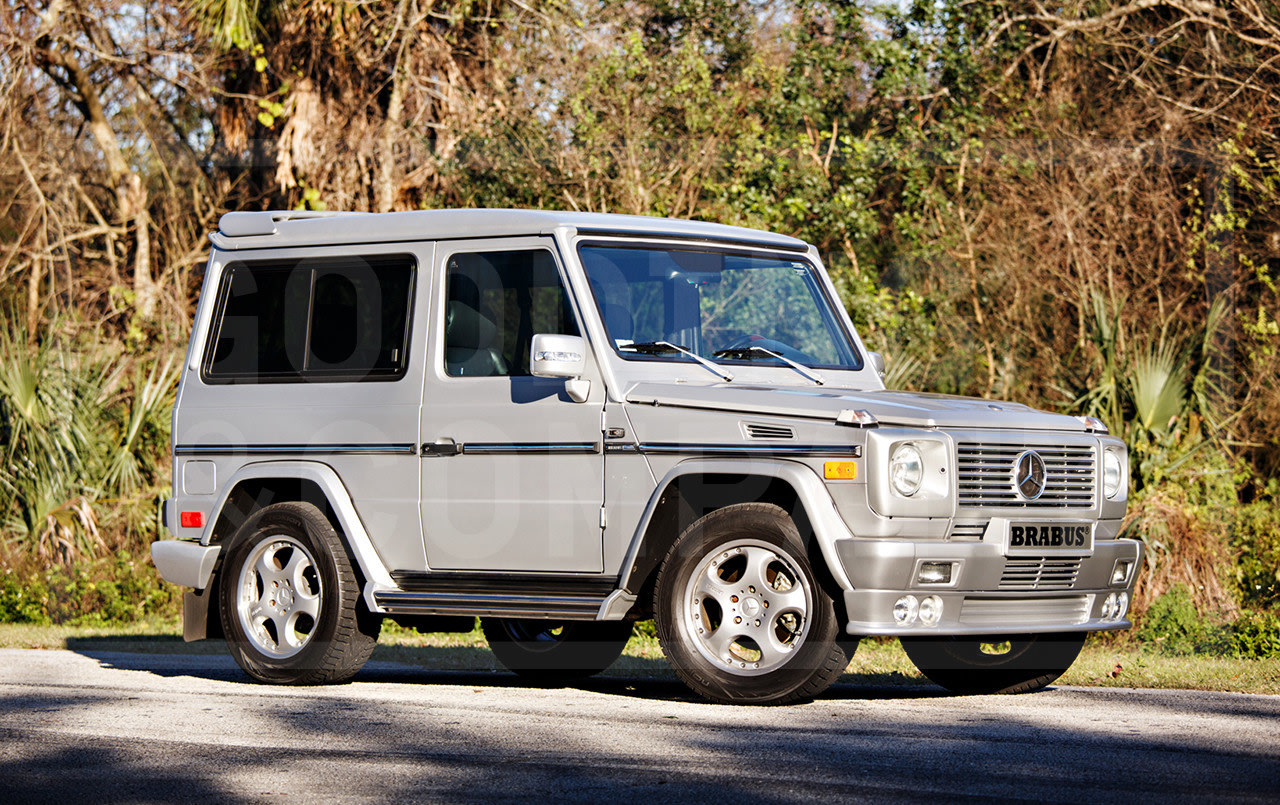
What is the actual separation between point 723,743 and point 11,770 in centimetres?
253

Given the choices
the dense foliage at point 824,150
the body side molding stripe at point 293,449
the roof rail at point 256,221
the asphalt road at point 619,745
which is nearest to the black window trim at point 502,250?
the body side molding stripe at point 293,449

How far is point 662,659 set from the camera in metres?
10.6

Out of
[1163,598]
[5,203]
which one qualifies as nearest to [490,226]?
[1163,598]

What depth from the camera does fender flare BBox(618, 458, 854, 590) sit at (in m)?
6.92

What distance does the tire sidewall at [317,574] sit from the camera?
8.40 metres

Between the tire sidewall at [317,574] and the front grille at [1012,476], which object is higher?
the front grille at [1012,476]

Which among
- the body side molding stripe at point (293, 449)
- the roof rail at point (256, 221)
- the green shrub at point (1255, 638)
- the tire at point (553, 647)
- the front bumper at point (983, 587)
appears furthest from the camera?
the green shrub at point (1255, 638)

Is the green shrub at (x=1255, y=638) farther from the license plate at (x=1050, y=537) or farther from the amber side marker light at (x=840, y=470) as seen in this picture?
the amber side marker light at (x=840, y=470)

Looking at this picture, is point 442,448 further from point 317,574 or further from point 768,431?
point 768,431

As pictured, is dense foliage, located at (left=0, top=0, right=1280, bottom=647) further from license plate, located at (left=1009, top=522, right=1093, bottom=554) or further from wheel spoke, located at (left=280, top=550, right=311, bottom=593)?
license plate, located at (left=1009, top=522, right=1093, bottom=554)

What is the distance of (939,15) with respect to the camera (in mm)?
18328

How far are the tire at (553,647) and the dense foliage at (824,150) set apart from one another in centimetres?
604

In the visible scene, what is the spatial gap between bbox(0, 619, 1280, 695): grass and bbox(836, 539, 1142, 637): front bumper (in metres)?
1.16

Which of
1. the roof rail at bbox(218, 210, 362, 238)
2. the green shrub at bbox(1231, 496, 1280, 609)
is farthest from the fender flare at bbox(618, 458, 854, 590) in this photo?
the green shrub at bbox(1231, 496, 1280, 609)
